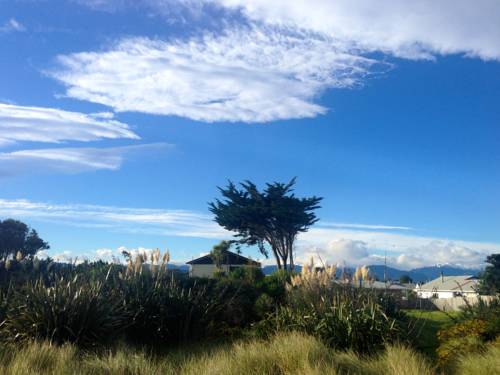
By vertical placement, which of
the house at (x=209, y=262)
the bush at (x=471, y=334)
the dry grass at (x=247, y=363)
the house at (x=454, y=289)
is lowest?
the dry grass at (x=247, y=363)

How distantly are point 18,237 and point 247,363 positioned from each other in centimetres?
6103

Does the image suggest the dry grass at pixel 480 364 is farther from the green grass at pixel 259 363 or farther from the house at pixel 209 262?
the house at pixel 209 262

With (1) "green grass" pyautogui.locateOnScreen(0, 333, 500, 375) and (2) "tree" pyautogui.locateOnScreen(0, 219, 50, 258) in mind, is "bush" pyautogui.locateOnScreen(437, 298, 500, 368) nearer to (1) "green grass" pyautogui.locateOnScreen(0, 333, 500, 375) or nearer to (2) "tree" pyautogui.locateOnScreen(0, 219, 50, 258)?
(1) "green grass" pyautogui.locateOnScreen(0, 333, 500, 375)

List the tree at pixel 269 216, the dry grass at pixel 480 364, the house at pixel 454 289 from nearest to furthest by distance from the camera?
the dry grass at pixel 480 364, the house at pixel 454 289, the tree at pixel 269 216

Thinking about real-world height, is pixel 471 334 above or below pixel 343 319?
below

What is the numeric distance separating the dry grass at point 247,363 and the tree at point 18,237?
56.1m

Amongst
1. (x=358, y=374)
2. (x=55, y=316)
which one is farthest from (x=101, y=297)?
(x=358, y=374)

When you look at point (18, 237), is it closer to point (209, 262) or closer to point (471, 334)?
point (209, 262)

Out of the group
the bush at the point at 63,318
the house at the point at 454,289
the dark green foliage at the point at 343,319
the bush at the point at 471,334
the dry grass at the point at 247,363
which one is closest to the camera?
the dry grass at the point at 247,363

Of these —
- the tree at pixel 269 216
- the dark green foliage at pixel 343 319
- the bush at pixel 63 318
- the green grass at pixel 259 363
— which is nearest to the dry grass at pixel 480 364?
the green grass at pixel 259 363

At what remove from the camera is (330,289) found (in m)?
11.6

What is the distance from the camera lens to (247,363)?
7.66m

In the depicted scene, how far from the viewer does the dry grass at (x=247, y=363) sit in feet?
23.7

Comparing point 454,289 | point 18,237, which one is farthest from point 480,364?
point 18,237
